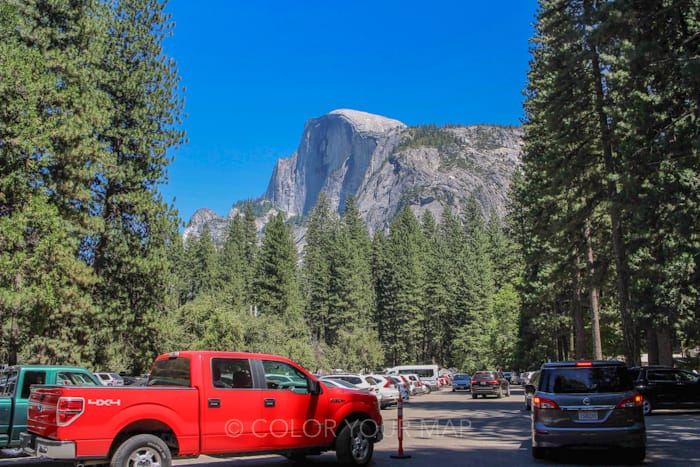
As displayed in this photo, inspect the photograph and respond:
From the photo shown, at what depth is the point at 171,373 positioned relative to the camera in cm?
900

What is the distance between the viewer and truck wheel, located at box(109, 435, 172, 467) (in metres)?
7.72

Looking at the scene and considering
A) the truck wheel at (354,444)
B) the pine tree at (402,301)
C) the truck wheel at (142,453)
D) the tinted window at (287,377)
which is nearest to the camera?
the truck wheel at (142,453)

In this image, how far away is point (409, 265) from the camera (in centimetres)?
9119

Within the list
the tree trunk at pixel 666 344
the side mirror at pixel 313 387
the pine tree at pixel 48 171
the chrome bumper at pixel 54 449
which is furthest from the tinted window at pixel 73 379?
the tree trunk at pixel 666 344

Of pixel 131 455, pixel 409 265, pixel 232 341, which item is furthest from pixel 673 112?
pixel 409 265

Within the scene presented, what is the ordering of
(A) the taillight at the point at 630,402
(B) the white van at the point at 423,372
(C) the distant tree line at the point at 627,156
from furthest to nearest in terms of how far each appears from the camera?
(B) the white van at the point at 423,372, (C) the distant tree line at the point at 627,156, (A) the taillight at the point at 630,402

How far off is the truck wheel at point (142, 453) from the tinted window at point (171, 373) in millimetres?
917

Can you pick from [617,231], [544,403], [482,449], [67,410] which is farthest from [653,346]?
[67,410]

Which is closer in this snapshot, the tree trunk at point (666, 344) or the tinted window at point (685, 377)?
the tinted window at point (685, 377)

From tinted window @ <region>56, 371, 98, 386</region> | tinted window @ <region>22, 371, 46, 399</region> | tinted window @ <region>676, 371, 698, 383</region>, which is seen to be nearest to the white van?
tinted window @ <region>676, 371, 698, 383</region>

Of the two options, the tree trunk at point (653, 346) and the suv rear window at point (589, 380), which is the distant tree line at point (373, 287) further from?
the suv rear window at point (589, 380)

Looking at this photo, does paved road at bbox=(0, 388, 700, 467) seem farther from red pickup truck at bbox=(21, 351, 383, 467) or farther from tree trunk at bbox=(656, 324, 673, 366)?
tree trunk at bbox=(656, 324, 673, 366)

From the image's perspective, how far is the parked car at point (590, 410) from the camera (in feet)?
32.4

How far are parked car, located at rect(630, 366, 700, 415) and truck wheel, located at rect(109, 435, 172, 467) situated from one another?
54.2 ft
